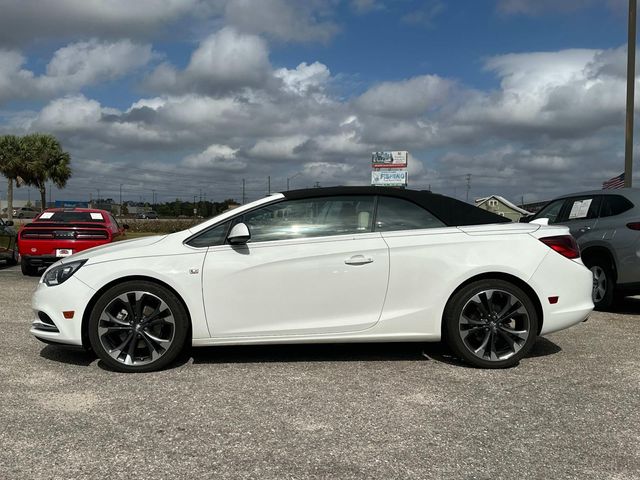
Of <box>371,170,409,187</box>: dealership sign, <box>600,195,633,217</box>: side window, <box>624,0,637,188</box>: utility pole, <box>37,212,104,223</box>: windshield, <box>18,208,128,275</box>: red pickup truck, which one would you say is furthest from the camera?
<box>371,170,409,187</box>: dealership sign

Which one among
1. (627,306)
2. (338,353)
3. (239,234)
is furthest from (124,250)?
(627,306)

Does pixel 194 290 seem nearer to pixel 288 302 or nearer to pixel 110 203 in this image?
pixel 288 302

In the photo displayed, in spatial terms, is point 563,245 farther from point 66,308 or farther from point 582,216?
point 66,308

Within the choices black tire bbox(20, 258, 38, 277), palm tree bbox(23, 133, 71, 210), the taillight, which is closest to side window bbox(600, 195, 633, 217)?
the taillight

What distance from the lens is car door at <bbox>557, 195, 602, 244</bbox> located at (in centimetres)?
764

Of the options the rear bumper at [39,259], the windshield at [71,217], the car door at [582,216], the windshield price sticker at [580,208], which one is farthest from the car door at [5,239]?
the windshield price sticker at [580,208]

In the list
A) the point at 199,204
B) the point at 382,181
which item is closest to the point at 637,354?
the point at 382,181

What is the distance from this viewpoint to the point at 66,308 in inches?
176

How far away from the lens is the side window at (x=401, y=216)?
15.6 ft

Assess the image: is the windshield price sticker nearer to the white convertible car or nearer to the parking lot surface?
the parking lot surface

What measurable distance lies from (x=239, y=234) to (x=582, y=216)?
18.4 feet

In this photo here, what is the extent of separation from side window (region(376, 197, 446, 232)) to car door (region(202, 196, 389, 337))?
202mm

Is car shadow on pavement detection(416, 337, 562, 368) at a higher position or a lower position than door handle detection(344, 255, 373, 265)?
lower

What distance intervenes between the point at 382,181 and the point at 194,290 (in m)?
33.3
